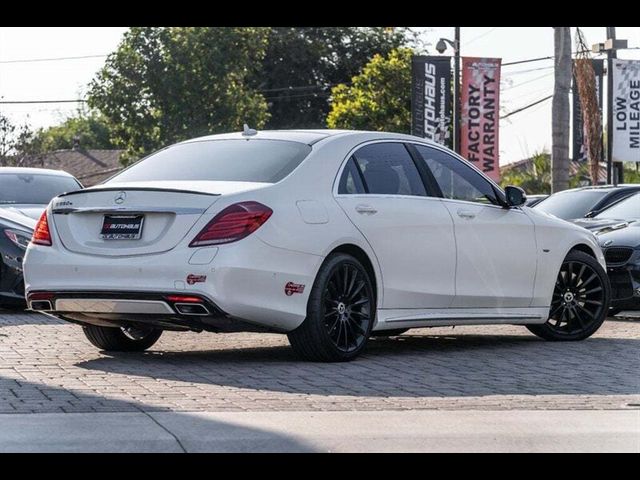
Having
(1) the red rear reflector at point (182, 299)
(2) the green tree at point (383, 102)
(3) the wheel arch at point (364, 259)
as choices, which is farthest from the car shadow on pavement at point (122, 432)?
(2) the green tree at point (383, 102)

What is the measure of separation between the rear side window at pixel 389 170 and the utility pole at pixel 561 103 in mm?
18454

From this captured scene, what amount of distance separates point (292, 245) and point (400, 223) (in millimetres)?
1160

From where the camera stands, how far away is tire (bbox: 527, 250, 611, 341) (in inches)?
454

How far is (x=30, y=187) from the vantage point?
51.1ft

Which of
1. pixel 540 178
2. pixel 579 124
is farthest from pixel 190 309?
pixel 579 124

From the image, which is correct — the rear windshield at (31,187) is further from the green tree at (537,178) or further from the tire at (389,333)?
the green tree at (537,178)

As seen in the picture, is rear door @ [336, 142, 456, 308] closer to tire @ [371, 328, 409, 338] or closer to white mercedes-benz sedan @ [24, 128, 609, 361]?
white mercedes-benz sedan @ [24, 128, 609, 361]

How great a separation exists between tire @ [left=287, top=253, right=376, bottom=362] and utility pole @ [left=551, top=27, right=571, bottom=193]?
1953 centimetres

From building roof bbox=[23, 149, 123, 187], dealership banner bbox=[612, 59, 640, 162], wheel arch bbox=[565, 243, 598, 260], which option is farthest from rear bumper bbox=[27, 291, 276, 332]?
building roof bbox=[23, 149, 123, 187]

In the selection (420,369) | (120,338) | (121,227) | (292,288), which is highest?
(121,227)

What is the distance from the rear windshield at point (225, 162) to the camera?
9.44m

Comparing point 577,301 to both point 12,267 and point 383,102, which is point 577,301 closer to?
point 12,267
